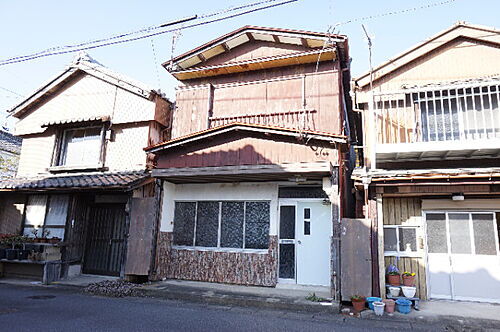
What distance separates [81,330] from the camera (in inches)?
212

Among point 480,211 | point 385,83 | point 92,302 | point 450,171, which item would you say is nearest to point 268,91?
point 385,83

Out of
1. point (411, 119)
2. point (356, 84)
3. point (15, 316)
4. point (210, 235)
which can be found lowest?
point (15, 316)

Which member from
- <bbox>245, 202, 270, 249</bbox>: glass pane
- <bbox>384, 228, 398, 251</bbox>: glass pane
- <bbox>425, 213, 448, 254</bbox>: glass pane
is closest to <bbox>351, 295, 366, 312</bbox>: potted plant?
<bbox>384, 228, 398, 251</bbox>: glass pane

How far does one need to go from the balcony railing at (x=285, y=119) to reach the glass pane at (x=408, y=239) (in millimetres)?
3713

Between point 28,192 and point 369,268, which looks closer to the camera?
point 369,268

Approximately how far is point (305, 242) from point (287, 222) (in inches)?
28.0

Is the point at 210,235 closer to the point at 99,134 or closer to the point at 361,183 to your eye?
the point at 361,183

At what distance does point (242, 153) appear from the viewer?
28.1 feet

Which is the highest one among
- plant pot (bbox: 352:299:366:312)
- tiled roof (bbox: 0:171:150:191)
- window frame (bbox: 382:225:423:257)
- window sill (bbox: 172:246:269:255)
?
tiled roof (bbox: 0:171:150:191)

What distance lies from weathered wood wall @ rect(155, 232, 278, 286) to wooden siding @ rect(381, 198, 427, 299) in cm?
290

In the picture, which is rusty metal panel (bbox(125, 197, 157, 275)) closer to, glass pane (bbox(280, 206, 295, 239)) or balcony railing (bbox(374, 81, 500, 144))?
glass pane (bbox(280, 206, 295, 239))

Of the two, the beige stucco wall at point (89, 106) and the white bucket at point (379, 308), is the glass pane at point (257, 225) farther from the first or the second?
the beige stucco wall at point (89, 106)

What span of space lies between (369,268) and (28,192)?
36.3 feet

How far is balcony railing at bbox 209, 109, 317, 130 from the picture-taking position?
9688 mm
